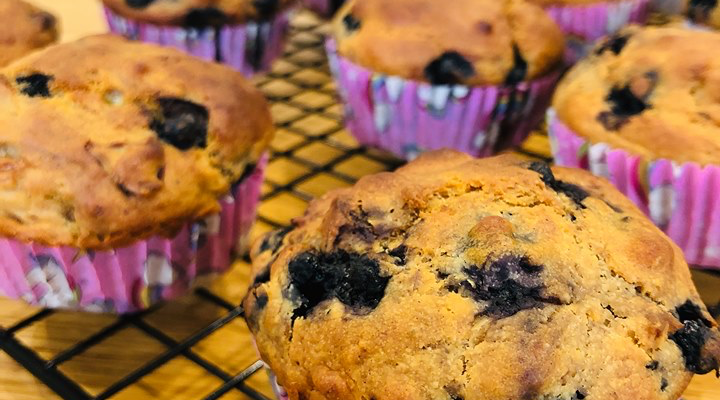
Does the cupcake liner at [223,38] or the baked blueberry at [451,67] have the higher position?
the baked blueberry at [451,67]

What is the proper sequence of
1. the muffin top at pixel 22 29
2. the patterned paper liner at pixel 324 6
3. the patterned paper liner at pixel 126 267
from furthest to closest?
the patterned paper liner at pixel 324 6 → the muffin top at pixel 22 29 → the patterned paper liner at pixel 126 267

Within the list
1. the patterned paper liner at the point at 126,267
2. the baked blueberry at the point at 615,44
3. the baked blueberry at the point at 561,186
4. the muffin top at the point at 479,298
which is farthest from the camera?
the baked blueberry at the point at 615,44

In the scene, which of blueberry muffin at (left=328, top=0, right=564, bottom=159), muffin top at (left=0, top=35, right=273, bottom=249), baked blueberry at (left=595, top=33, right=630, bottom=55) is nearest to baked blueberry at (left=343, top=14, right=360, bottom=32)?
blueberry muffin at (left=328, top=0, right=564, bottom=159)

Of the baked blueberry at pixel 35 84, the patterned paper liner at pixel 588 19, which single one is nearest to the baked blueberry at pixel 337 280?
the baked blueberry at pixel 35 84

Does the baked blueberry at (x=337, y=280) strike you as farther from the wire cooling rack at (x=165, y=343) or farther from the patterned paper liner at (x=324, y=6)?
the patterned paper liner at (x=324, y=6)

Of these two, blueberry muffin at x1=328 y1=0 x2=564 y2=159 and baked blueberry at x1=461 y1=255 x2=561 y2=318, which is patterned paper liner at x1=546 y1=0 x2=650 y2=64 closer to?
blueberry muffin at x1=328 y1=0 x2=564 y2=159

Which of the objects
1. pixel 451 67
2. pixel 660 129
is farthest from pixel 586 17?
pixel 660 129

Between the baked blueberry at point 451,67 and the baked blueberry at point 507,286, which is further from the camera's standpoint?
the baked blueberry at point 451,67

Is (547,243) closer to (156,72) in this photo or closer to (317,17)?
(156,72)
